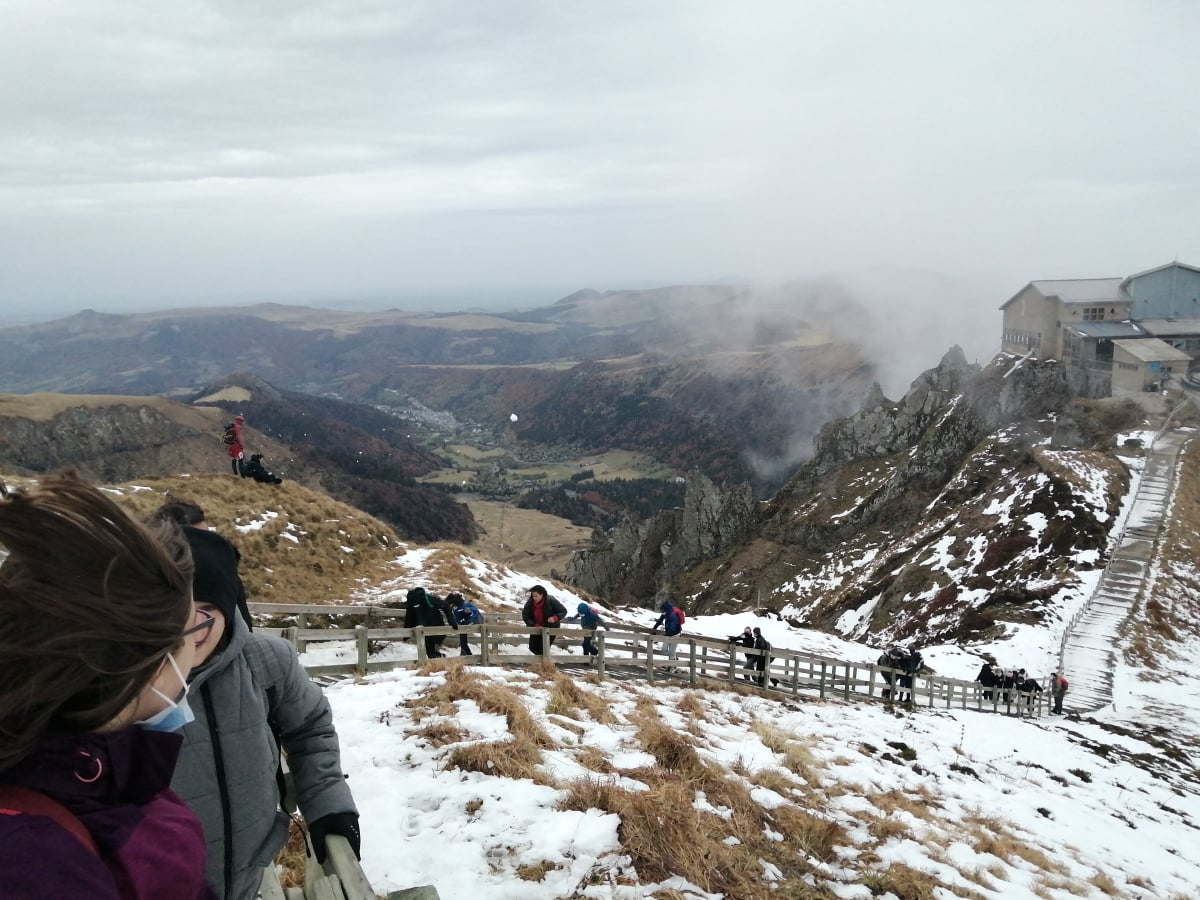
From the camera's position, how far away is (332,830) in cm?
326

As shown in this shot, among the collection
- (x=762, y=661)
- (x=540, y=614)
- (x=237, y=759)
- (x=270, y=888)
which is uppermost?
(x=237, y=759)

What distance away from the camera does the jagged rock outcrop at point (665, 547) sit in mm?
75062

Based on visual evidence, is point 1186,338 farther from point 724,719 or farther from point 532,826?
point 532,826

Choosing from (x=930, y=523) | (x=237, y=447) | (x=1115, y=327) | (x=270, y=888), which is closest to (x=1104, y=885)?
(x=270, y=888)

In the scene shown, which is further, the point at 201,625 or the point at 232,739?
the point at 232,739

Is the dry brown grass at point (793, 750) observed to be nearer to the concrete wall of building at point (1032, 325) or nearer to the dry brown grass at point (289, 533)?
the dry brown grass at point (289, 533)

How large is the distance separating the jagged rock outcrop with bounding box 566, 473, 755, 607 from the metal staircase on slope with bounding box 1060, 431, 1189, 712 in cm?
3780

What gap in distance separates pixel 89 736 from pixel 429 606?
474 inches

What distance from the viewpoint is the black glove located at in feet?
10.6

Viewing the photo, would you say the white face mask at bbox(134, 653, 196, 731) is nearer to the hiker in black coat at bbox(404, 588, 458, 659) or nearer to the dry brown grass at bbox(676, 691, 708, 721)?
the dry brown grass at bbox(676, 691, 708, 721)

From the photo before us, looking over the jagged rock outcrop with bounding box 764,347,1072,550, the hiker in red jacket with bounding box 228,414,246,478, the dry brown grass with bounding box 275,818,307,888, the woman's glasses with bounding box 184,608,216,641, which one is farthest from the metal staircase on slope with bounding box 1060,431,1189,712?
the hiker in red jacket with bounding box 228,414,246,478

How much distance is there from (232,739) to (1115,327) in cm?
8041

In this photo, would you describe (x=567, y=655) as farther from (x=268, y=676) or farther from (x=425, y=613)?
(x=268, y=676)

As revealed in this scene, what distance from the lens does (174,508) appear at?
5441 millimetres
